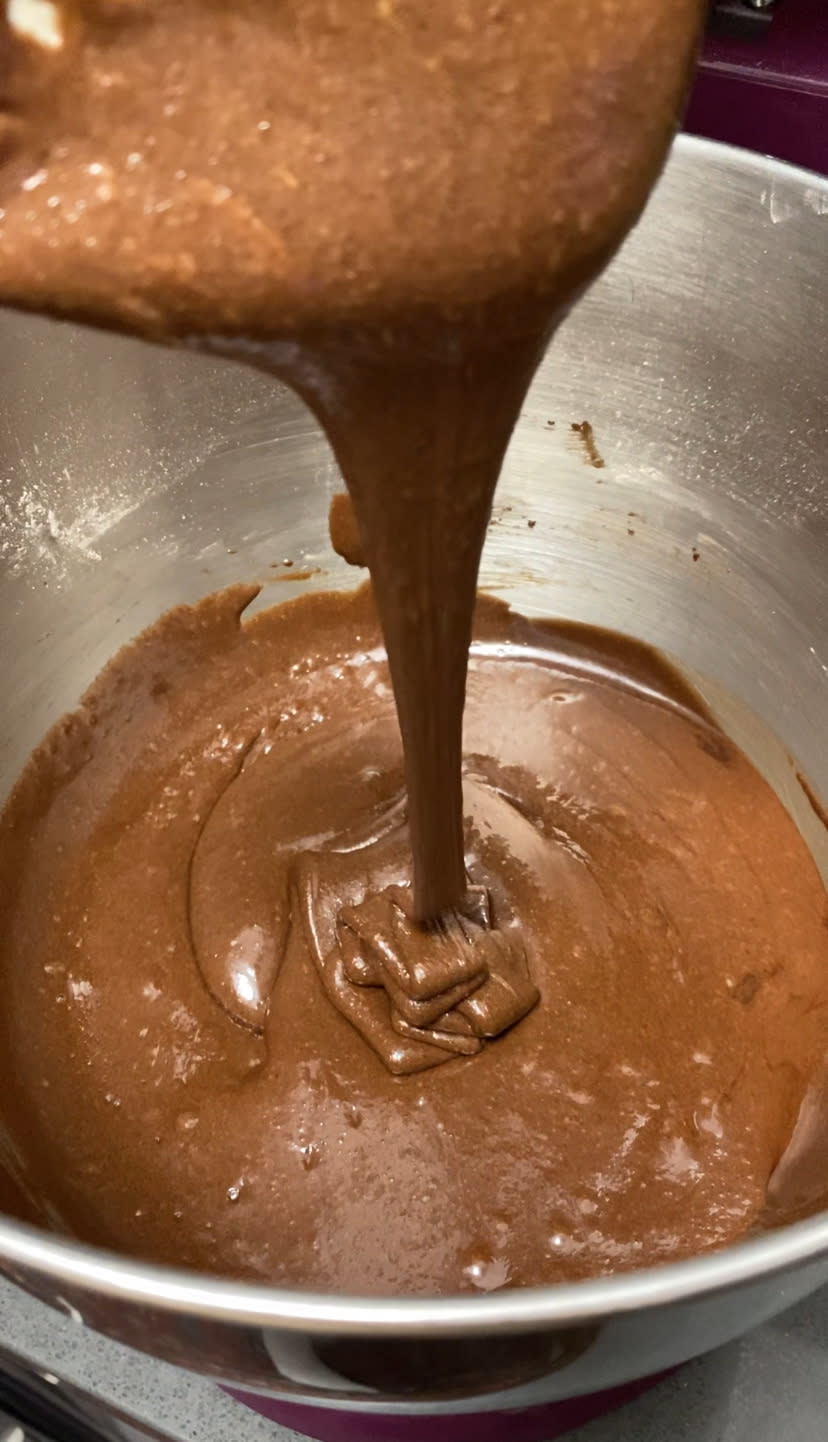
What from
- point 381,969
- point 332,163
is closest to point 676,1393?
point 381,969

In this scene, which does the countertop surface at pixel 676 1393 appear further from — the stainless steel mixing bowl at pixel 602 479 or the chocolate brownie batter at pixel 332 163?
the chocolate brownie batter at pixel 332 163

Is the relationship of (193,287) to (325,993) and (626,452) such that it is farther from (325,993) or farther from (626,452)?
(626,452)

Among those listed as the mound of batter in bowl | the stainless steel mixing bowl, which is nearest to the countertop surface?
the mound of batter in bowl

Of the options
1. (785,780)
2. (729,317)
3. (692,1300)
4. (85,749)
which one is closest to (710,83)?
(729,317)

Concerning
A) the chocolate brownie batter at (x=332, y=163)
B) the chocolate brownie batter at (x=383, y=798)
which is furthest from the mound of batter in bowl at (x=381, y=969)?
the chocolate brownie batter at (x=332, y=163)

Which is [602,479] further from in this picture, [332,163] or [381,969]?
[332,163]

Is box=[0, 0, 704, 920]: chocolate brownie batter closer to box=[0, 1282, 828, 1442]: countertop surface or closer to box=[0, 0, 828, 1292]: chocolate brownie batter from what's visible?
box=[0, 0, 828, 1292]: chocolate brownie batter
